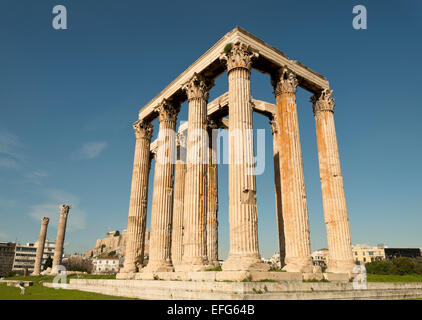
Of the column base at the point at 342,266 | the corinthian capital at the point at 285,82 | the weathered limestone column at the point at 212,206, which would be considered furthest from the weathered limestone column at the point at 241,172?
the column base at the point at 342,266

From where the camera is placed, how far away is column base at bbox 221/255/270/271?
567 inches

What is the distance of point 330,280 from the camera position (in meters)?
17.1

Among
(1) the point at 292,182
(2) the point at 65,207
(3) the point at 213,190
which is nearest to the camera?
(1) the point at 292,182

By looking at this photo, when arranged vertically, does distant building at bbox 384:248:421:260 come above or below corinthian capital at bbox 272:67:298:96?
below

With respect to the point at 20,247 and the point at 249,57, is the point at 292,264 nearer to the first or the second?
the point at 249,57

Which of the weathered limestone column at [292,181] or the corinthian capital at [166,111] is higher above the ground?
the corinthian capital at [166,111]

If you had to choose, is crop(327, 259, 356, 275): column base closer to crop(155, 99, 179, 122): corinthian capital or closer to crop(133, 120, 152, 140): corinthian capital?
crop(155, 99, 179, 122): corinthian capital

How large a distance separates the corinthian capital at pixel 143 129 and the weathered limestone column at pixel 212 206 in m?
6.22

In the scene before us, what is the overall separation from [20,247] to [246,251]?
481ft

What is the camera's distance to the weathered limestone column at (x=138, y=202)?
984 inches

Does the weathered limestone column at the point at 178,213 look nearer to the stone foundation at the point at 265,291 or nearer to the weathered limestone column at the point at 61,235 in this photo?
the stone foundation at the point at 265,291

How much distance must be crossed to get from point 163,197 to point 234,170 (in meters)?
8.91

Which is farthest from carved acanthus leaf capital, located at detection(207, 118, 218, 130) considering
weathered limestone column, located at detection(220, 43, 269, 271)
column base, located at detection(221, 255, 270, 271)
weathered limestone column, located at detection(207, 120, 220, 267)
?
column base, located at detection(221, 255, 270, 271)

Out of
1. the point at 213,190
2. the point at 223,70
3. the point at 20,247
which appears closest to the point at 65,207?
the point at 213,190
